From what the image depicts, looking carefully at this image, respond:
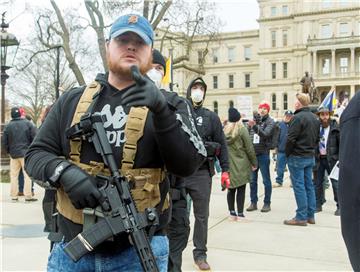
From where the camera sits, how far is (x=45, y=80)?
49281 mm

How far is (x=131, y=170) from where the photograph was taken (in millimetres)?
2145

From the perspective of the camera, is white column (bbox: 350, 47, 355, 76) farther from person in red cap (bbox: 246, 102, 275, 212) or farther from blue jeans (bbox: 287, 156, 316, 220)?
blue jeans (bbox: 287, 156, 316, 220)

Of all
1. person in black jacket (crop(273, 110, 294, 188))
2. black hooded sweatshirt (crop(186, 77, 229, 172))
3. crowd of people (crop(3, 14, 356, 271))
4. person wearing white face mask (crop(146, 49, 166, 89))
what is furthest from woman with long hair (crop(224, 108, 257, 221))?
crowd of people (crop(3, 14, 356, 271))

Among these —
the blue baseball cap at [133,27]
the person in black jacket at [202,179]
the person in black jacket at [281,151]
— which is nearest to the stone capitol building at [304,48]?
the person in black jacket at [281,151]

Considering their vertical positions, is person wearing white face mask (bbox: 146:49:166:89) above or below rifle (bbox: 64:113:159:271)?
above

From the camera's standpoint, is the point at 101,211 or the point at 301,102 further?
the point at 301,102

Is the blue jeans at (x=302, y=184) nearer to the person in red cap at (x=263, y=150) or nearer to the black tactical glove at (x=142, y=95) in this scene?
the person in red cap at (x=263, y=150)

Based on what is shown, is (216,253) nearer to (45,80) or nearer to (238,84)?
(45,80)

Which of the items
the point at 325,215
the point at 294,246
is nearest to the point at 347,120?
the point at 294,246

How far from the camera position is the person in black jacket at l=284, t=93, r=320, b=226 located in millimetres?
7188

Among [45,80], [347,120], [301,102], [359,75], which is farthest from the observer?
[359,75]

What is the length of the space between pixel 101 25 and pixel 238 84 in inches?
2706

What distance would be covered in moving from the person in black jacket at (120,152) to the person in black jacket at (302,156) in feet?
17.1

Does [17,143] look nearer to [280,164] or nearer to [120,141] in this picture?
[280,164]
